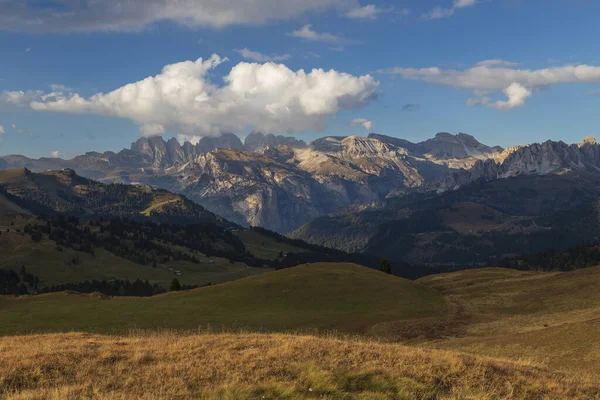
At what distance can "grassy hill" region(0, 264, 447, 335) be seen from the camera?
58.1 metres

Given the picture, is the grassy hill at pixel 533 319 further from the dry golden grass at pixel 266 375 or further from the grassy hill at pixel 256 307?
the dry golden grass at pixel 266 375

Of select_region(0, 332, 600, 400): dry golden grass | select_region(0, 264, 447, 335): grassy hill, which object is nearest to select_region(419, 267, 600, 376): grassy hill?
select_region(0, 264, 447, 335): grassy hill

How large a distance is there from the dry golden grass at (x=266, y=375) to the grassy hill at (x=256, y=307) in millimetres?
34424

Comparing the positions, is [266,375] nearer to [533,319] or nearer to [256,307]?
[533,319]

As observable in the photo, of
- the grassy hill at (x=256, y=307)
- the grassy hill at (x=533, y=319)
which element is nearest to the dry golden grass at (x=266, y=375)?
the grassy hill at (x=533, y=319)

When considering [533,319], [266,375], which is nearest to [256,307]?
[533,319]

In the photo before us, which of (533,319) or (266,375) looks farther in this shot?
(533,319)

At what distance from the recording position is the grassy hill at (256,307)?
5806 cm

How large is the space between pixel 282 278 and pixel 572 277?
54.0 m

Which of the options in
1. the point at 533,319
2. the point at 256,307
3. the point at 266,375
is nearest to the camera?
the point at 266,375

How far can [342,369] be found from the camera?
1889 centimetres

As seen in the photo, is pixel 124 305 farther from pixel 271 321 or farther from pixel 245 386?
pixel 245 386

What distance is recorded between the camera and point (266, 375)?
1802cm

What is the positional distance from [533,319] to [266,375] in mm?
52589
